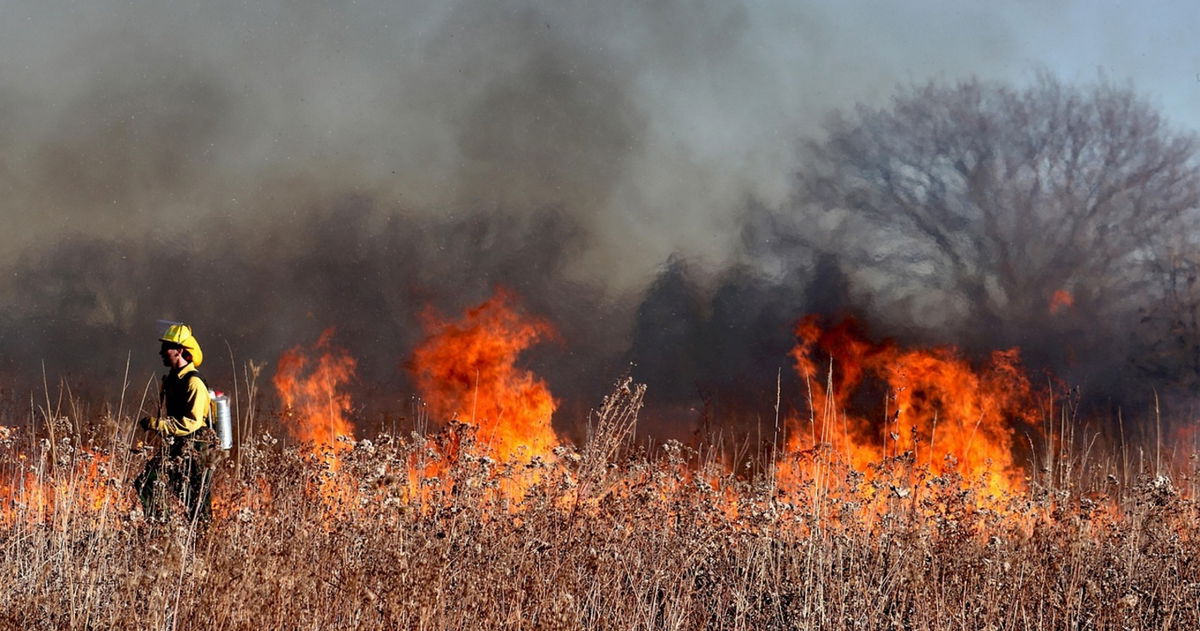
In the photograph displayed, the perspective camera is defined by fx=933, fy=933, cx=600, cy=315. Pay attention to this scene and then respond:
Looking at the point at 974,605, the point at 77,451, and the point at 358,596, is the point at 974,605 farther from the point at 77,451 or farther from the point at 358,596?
the point at 77,451

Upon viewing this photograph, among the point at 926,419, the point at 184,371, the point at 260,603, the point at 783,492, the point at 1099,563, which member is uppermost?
the point at 926,419

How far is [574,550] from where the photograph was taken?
5254 millimetres

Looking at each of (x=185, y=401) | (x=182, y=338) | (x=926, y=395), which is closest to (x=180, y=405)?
(x=185, y=401)

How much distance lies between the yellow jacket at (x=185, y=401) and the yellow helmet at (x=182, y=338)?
5.7 inches

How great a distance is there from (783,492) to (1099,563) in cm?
212

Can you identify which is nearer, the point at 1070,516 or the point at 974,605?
the point at 974,605

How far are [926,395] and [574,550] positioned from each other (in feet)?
30.5

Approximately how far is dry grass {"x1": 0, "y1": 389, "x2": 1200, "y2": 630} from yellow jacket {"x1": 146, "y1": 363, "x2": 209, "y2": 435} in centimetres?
Result: 83

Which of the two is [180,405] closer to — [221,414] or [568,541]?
[221,414]

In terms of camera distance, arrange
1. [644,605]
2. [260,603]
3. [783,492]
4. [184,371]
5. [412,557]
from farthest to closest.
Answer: [184,371] → [783,492] → [644,605] → [412,557] → [260,603]

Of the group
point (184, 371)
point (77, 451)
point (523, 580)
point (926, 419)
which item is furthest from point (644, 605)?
point (926, 419)

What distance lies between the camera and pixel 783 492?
6.93 meters

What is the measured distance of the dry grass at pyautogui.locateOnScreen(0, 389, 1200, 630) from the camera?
3953 mm

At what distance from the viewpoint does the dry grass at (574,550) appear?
3.95 metres
